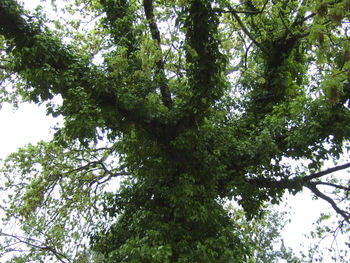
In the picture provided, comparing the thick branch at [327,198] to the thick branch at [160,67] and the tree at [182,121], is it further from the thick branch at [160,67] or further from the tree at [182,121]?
the thick branch at [160,67]

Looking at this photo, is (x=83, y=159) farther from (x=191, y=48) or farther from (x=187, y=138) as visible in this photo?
(x=191, y=48)

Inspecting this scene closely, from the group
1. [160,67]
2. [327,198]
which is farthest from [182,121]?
[327,198]

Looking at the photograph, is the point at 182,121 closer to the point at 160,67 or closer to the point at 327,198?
the point at 160,67

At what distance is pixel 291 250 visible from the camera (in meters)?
31.4

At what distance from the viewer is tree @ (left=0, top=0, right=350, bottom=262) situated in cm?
495

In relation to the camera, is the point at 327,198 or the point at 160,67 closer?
the point at 160,67

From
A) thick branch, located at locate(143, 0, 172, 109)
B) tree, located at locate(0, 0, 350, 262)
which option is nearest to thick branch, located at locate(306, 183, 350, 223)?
tree, located at locate(0, 0, 350, 262)

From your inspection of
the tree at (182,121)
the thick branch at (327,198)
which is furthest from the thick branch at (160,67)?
the thick branch at (327,198)

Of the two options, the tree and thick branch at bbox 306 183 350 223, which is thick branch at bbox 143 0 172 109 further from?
thick branch at bbox 306 183 350 223

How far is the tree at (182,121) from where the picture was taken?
4949 mm

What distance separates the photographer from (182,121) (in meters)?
5.84

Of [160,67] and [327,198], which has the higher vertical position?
[160,67]

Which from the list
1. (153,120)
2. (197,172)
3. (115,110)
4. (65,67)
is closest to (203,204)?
(197,172)

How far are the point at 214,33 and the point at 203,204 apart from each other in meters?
2.93
